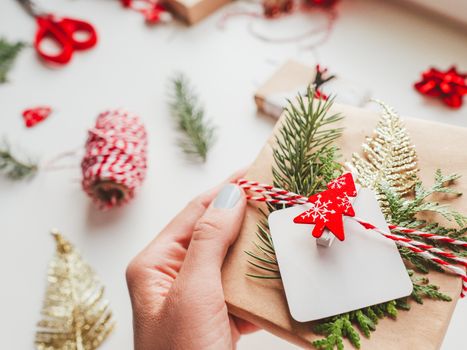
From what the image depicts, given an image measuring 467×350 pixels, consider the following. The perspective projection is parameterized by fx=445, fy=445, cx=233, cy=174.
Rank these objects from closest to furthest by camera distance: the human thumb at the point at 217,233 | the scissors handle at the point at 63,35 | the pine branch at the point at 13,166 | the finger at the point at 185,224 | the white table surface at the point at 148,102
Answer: the human thumb at the point at 217,233, the finger at the point at 185,224, the white table surface at the point at 148,102, the pine branch at the point at 13,166, the scissors handle at the point at 63,35

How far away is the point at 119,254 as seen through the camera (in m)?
0.98

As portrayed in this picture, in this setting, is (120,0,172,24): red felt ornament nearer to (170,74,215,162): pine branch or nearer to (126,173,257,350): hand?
(170,74,215,162): pine branch

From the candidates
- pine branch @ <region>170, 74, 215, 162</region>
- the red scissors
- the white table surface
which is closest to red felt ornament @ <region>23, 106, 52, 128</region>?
the white table surface

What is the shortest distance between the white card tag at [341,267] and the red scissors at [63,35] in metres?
0.97

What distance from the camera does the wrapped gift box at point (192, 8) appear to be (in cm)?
129

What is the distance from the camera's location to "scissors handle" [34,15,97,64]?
1.31 metres

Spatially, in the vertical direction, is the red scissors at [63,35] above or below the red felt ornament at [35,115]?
above

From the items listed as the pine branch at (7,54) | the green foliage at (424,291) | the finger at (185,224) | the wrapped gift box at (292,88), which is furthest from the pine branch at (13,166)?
the green foliage at (424,291)

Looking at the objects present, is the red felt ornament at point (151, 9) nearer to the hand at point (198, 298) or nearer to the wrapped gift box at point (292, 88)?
the wrapped gift box at point (292, 88)

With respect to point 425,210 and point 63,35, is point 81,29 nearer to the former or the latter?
point 63,35

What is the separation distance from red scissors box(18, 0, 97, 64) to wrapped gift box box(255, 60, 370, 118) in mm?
586

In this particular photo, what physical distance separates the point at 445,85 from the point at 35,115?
1044 millimetres

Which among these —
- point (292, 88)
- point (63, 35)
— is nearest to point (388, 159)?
point (292, 88)

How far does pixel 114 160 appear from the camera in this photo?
37.0 inches
